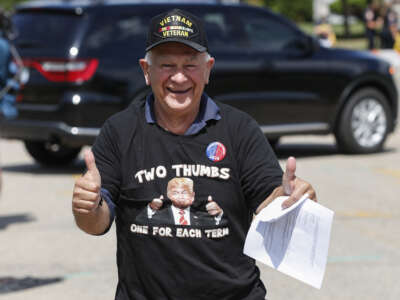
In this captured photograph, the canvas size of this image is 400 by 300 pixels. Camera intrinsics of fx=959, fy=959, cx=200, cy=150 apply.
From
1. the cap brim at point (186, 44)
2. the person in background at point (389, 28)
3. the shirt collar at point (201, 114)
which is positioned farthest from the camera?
the person in background at point (389, 28)

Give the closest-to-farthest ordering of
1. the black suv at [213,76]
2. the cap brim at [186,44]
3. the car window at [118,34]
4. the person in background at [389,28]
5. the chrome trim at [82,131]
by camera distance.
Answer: the cap brim at [186,44] → the chrome trim at [82,131] → the black suv at [213,76] → the car window at [118,34] → the person in background at [389,28]

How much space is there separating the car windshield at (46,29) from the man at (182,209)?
293 inches

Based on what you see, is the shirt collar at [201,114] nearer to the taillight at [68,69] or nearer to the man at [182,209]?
the man at [182,209]

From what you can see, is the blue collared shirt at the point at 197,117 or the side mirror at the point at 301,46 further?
the side mirror at the point at 301,46

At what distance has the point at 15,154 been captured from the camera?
44.0 ft

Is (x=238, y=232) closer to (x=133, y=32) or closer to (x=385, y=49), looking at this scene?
(x=133, y=32)

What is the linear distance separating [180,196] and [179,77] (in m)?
0.40

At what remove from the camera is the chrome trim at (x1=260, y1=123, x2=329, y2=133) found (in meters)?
11.3

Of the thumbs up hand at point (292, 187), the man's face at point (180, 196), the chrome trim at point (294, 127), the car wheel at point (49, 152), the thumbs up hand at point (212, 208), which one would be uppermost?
the thumbs up hand at point (292, 187)

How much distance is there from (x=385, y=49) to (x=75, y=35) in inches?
771

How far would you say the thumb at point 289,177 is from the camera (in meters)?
2.88

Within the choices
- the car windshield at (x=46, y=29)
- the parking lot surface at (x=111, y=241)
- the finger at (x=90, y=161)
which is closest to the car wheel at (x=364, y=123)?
the parking lot surface at (x=111, y=241)

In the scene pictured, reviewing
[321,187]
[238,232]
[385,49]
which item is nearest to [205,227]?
[238,232]

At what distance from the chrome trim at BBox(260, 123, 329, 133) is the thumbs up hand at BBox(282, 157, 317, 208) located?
8320 mm
